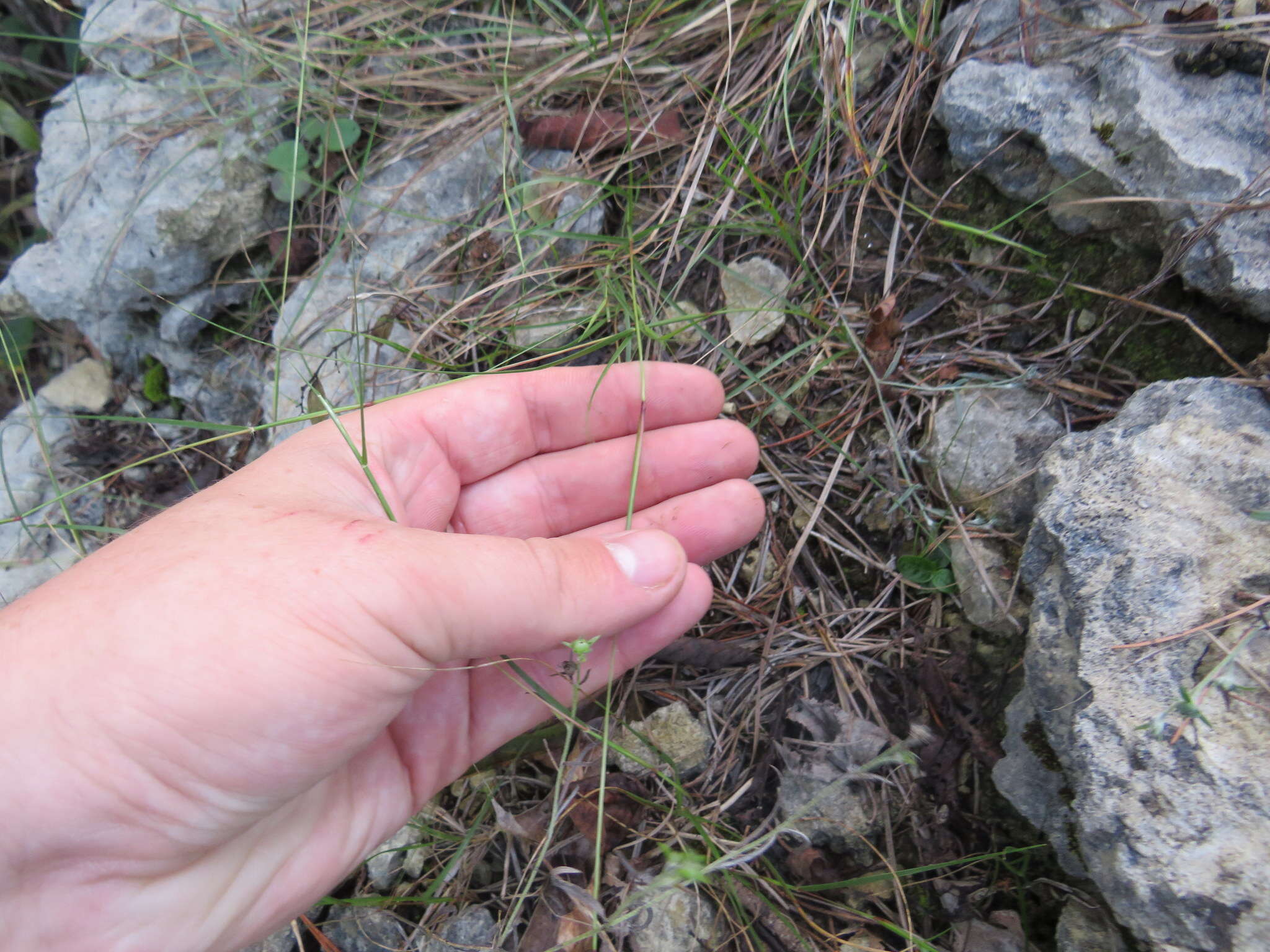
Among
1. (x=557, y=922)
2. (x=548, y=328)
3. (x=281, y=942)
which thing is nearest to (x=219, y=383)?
(x=548, y=328)

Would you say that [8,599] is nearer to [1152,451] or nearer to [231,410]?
[231,410]

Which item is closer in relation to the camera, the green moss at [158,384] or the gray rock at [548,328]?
the gray rock at [548,328]

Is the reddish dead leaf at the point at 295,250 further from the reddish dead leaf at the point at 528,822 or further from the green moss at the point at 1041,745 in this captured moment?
the green moss at the point at 1041,745

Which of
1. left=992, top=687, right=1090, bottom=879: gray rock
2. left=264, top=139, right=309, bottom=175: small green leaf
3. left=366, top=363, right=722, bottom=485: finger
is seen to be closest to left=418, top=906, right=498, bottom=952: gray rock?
left=366, top=363, right=722, bottom=485: finger

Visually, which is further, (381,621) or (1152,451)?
(1152,451)

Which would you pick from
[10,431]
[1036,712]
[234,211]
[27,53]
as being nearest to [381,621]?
[1036,712]

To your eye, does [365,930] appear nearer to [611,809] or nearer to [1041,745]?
[611,809]

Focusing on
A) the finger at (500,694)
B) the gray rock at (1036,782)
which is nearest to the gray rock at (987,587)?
the gray rock at (1036,782)

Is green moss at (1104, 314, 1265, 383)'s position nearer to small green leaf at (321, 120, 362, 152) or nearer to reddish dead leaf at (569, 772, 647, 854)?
reddish dead leaf at (569, 772, 647, 854)
